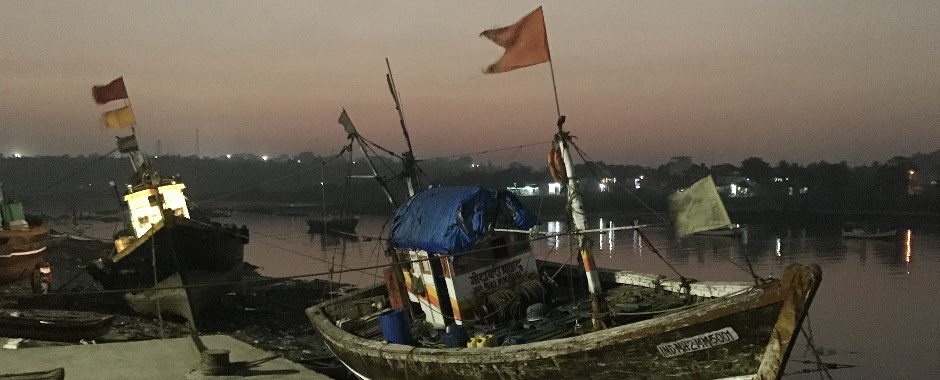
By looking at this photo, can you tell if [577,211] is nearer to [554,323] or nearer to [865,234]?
[554,323]

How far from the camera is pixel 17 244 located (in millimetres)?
20906

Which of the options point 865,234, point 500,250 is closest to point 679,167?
point 865,234

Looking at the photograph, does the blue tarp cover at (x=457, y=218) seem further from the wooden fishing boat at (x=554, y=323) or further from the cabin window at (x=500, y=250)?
the cabin window at (x=500, y=250)

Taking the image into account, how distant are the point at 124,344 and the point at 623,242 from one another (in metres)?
54.9

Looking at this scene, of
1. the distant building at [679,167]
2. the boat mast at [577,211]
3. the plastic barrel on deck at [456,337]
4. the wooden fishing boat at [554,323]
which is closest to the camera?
the wooden fishing boat at [554,323]

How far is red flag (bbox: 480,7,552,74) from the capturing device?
9828 mm

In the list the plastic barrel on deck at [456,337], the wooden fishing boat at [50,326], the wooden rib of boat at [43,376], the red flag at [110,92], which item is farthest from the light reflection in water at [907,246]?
the wooden rib of boat at [43,376]

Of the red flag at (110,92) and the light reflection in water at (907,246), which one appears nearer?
the red flag at (110,92)

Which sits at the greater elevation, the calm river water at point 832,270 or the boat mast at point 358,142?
the boat mast at point 358,142

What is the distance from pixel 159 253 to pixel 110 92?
4.99 m

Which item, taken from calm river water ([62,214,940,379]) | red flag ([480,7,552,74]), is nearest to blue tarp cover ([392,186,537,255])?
calm river water ([62,214,940,379])

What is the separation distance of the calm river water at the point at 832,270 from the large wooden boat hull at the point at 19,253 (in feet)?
25.8

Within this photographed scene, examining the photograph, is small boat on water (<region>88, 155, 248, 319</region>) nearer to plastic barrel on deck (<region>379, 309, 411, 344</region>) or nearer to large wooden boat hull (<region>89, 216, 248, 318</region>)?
large wooden boat hull (<region>89, 216, 248, 318</region>)

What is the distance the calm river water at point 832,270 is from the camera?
22.5 meters
